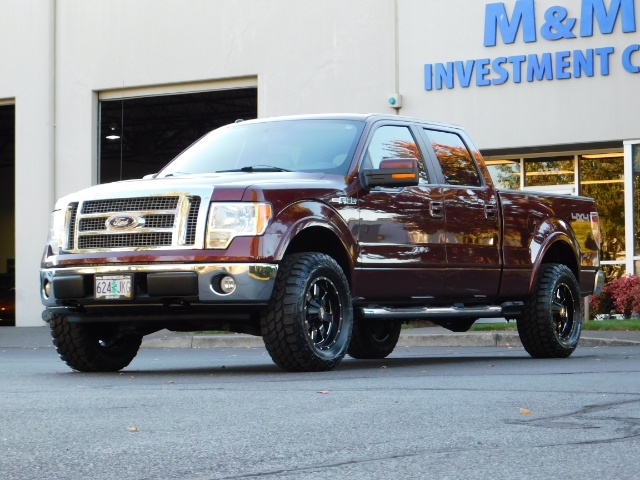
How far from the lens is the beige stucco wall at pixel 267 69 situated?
2239 centimetres

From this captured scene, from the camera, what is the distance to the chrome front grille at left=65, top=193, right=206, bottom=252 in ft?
29.5

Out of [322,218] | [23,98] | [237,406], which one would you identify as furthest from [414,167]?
[23,98]

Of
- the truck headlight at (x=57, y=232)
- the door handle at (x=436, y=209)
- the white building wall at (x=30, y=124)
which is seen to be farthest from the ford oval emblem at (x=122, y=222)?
the white building wall at (x=30, y=124)

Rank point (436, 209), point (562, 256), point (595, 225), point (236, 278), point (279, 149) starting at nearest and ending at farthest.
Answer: point (236, 278), point (279, 149), point (436, 209), point (562, 256), point (595, 225)

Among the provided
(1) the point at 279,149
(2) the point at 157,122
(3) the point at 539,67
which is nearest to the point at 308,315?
(1) the point at 279,149

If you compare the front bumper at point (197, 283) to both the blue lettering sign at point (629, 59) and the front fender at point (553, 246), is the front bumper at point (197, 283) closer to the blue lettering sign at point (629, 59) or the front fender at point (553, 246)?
the front fender at point (553, 246)

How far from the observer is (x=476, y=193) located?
442 inches

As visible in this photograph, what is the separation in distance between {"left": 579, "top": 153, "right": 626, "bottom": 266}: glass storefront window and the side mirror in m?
13.4

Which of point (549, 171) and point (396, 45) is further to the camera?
point (396, 45)

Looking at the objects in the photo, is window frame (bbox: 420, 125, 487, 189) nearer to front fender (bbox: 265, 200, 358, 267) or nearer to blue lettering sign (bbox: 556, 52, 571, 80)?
front fender (bbox: 265, 200, 358, 267)

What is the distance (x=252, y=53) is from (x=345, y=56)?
2.00 metres

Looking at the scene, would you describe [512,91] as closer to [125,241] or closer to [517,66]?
[517,66]

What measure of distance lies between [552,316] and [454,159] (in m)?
A: 1.66

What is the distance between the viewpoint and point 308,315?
927cm
